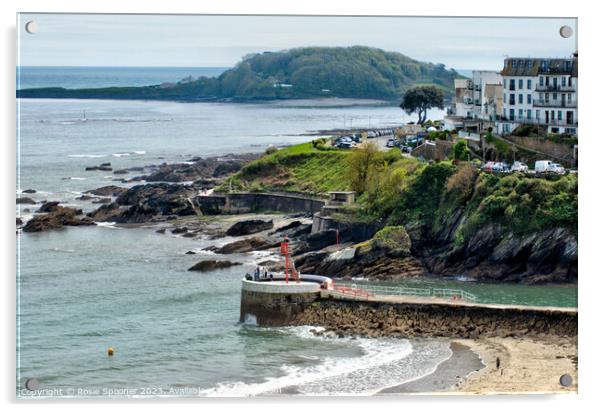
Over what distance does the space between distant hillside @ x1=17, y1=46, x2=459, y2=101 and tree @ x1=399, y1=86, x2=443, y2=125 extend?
38cm

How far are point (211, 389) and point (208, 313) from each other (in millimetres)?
7272

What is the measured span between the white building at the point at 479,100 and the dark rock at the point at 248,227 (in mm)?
7221

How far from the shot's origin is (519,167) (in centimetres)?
4200

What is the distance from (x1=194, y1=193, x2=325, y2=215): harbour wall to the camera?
173ft

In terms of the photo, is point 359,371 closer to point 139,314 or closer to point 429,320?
point 429,320

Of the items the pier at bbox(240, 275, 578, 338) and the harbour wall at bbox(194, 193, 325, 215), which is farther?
the harbour wall at bbox(194, 193, 325, 215)

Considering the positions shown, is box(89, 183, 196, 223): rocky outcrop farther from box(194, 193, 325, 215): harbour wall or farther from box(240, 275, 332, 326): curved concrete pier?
box(240, 275, 332, 326): curved concrete pier

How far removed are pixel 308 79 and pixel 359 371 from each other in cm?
2517

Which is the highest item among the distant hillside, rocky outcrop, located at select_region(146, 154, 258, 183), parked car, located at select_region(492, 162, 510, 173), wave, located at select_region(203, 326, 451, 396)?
the distant hillside

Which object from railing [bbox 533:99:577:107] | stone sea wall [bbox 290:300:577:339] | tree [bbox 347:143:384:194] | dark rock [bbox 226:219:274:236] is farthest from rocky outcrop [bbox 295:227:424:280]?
dark rock [bbox 226:219:274:236]

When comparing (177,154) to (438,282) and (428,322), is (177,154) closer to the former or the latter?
(438,282)

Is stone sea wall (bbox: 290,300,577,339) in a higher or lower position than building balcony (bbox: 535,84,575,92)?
lower

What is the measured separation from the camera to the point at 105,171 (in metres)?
61.8

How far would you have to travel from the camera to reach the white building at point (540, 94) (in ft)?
138
